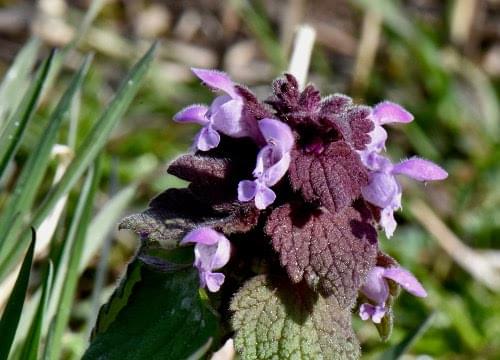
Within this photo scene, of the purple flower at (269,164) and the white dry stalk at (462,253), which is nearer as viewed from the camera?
the purple flower at (269,164)

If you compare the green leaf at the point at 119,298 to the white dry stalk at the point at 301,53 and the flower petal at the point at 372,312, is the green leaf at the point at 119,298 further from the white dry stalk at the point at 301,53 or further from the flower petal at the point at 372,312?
the white dry stalk at the point at 301,53

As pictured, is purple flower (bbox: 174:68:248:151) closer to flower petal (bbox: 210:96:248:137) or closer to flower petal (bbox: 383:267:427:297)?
flower petal (bbox: 210:96:248:137)

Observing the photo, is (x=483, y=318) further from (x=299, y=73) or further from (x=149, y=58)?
(x=149, y=58)

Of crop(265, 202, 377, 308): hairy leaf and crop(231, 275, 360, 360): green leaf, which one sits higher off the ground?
crop(265, 202, 377, 308): hairy leaf

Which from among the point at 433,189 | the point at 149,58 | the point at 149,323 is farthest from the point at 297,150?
the point at 433,189

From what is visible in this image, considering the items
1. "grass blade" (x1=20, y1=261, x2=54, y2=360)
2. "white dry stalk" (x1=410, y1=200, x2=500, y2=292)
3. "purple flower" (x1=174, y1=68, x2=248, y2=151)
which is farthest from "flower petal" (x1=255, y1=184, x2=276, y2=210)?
"white dry stalk" (x1=410, y1=200, x2=500, y2=292)

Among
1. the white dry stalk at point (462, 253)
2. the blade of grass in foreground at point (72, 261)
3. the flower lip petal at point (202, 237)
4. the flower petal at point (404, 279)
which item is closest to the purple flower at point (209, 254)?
the flower lip petal at point (202, 237)
